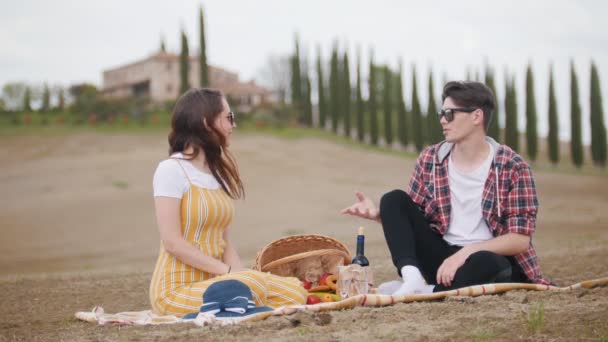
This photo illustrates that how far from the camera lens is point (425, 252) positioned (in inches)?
170

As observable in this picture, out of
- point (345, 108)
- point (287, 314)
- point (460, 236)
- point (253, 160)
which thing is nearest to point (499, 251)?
point (460, 236)

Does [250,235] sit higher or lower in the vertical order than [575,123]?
lower

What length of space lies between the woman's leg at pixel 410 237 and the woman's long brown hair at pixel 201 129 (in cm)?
Result: 114

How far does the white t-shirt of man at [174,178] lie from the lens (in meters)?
3.78

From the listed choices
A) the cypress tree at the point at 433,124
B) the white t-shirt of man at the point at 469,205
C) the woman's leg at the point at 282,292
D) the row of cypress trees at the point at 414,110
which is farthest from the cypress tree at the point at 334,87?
the woman's leg at the point at 282,292

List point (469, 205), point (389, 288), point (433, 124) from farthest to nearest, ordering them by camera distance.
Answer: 1. point (433, 124)
2. point (389, 288)
3. point (469, 205)

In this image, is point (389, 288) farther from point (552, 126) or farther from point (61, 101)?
point (61, 101)

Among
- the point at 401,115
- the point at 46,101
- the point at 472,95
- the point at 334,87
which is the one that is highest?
the point at 472,95

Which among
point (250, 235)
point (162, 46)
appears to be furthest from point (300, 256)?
point (162, 46)

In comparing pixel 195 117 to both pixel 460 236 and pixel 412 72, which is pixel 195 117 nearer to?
pixel 460 236

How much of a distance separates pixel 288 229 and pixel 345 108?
21130 mm

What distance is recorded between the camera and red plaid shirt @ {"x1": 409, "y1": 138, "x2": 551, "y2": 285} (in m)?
4.14

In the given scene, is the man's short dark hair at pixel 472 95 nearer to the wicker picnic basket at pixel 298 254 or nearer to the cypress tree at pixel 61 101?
the wicker picnic basket at pixel 298 254

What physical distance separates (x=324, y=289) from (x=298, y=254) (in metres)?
0.40
